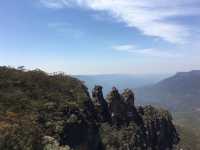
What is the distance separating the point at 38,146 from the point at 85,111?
32.9m

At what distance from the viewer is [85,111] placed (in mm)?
73375

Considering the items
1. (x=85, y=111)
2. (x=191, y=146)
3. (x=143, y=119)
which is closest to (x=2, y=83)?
(x=85, y=111)

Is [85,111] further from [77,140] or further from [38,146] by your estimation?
[38,146]

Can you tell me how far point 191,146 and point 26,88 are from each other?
109 m

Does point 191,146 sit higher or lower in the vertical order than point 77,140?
lower

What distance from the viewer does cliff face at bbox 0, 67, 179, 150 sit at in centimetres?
4166

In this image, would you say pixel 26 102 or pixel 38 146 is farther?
pixel 26 102

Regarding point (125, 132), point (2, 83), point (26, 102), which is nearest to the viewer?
point (26, 102)

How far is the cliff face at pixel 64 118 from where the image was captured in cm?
4166

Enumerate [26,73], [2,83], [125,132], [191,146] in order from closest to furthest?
[2,83]
[26,73]
[125,132]
[191,146]

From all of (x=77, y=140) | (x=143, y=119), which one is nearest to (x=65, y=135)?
(x=77, y=140)

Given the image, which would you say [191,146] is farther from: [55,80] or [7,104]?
[7,104]

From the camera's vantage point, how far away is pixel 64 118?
6325cm

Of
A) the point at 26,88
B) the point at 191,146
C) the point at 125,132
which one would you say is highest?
the point at 26,88
